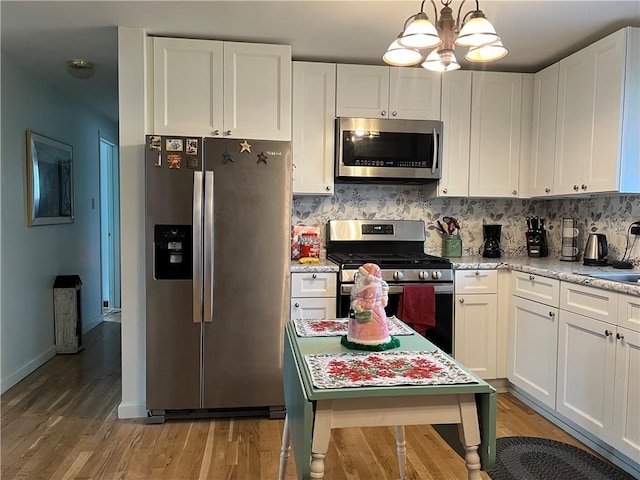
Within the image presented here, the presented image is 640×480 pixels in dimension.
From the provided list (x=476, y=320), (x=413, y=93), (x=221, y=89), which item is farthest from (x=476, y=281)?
(x=221, y=89)

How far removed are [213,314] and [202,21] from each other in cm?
168

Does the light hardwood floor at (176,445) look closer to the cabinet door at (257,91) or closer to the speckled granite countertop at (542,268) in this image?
the speckled granite countertop at (542,268)

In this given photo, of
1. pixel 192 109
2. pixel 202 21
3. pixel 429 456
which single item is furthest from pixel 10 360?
pixel 429 456

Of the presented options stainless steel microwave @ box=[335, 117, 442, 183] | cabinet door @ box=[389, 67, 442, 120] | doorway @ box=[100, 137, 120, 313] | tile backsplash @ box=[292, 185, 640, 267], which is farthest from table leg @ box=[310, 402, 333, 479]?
doorway @ box=[100, 137, 120, 313]

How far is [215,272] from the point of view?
278 cm

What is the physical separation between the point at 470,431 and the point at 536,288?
1.85m

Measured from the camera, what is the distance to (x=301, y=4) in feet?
8.07

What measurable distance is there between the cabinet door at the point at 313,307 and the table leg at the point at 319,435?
5.66 feet

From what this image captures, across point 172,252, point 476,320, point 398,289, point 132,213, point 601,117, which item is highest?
point 601,117

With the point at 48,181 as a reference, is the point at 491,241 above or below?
below

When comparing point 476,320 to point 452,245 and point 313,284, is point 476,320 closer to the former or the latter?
point 452,245

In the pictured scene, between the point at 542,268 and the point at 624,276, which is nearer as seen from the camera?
the point at 624,276

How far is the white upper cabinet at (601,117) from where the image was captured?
2615mm

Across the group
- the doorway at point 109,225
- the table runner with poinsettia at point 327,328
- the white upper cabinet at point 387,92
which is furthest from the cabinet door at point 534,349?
the doorway at point 109,225
